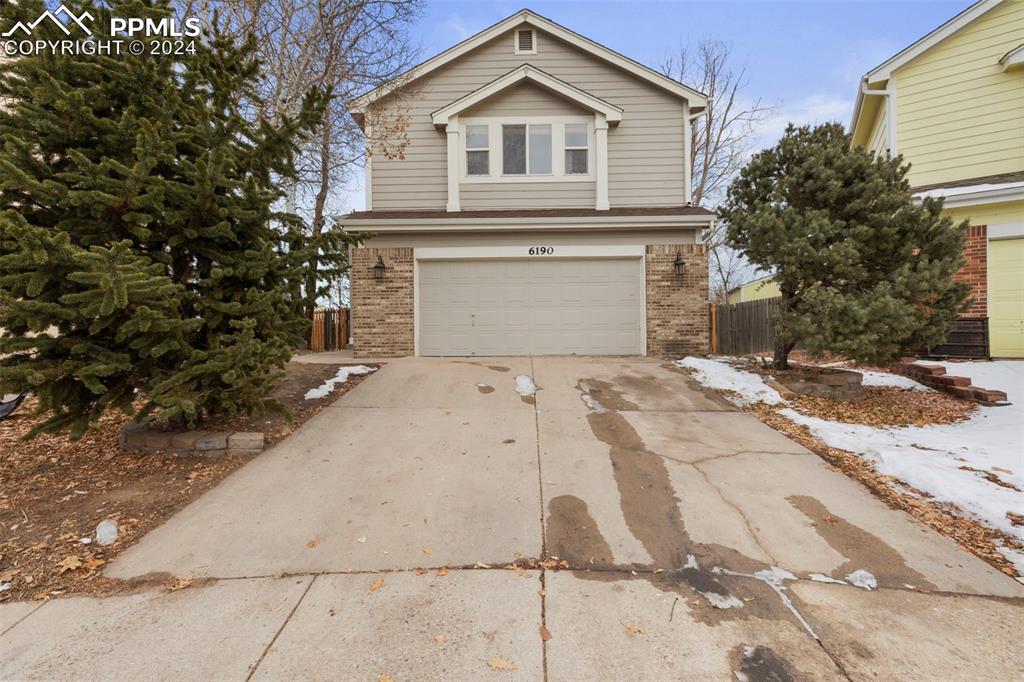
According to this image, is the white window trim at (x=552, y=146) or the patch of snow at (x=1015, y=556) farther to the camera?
the white window trim at (x=552, y=146)

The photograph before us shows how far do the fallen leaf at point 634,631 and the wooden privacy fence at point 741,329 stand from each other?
1203cm

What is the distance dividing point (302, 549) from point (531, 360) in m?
6.63

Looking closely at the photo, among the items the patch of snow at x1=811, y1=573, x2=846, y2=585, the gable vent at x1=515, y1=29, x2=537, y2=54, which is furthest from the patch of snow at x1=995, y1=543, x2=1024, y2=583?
the gable vent at x1=515, y1=29, x2=537, y2=54

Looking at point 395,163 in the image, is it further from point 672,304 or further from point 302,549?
point 302,549

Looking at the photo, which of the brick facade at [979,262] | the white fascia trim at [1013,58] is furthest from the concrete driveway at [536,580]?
the white fascia trim at [1013,58]

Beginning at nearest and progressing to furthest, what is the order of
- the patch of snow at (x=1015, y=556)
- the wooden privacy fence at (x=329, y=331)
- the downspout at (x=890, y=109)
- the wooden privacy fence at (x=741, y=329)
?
the patch of snow at (x=1015, y=556)
the downspout at (x=890, y=109)
the wooden privacy fence at (x=741, y=329)
the wooden privacy fence at (x=329, y=331)

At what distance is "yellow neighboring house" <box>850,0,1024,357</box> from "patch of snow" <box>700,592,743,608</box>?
1041 centimetres

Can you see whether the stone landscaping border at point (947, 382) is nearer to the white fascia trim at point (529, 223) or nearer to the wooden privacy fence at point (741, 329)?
the white fascia trim at point (529, 223)

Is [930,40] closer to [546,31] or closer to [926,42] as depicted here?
[926,42]

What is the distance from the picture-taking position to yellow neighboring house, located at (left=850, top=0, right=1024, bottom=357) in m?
9.41

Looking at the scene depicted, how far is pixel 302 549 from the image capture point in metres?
3.17

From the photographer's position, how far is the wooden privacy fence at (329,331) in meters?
14.3

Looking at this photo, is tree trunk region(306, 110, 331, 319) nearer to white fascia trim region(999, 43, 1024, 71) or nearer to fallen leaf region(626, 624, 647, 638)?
fallen leaf region(626, 624, 647, 638)

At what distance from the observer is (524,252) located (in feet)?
33.3
